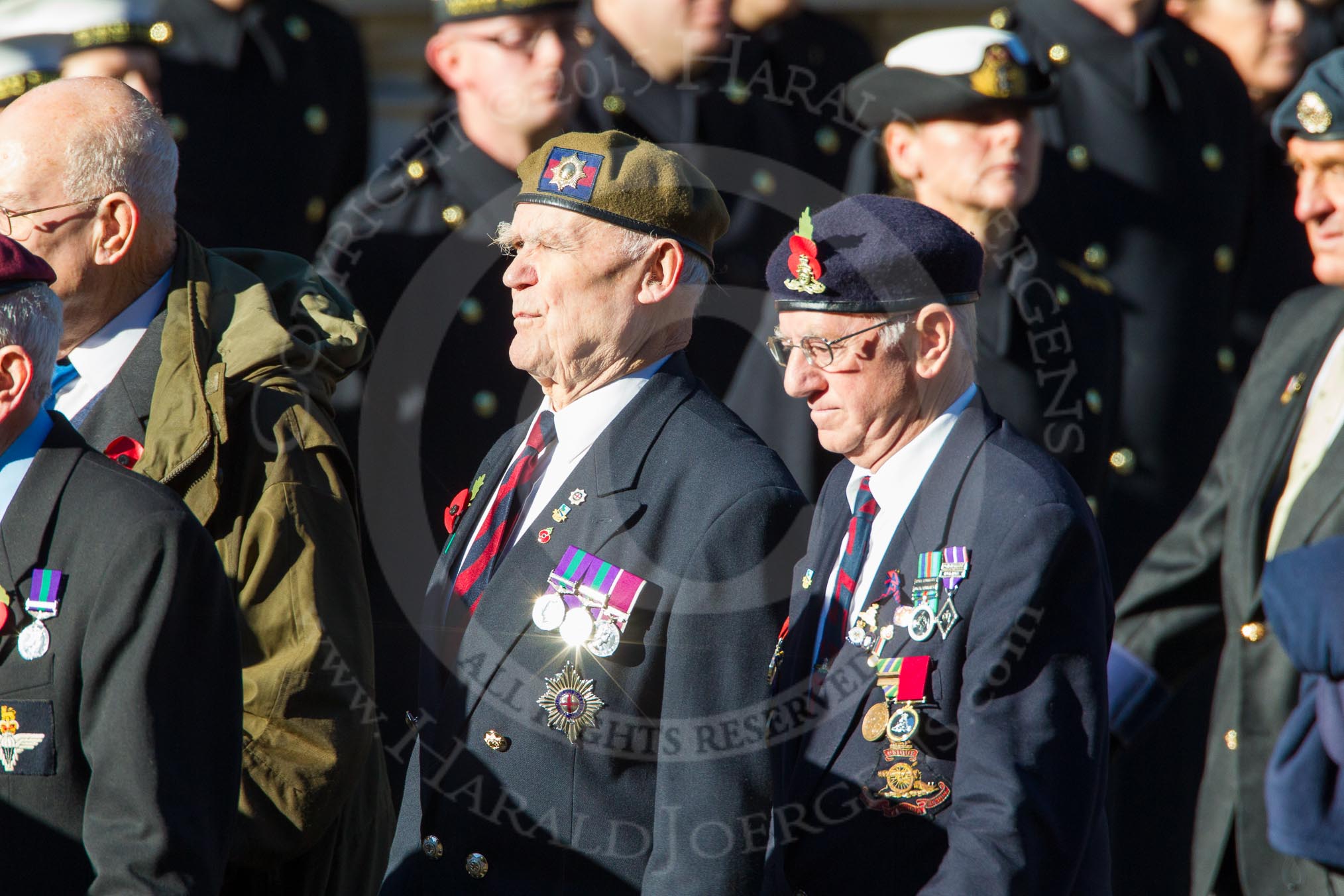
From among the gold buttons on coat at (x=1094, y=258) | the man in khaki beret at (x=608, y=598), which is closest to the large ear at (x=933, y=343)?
the man in khaki beret at (x=608, y=598)

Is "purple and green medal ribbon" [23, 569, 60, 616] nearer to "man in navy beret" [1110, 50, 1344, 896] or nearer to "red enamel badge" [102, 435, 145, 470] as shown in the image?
"red enamel badge" [102, 435, 145, 470]

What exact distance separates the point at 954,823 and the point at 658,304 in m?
1.06

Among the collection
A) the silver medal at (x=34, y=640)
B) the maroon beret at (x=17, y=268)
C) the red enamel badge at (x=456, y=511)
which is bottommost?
the red enamel badge at (x=456, y=511)

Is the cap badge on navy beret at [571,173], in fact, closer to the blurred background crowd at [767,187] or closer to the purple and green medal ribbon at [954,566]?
the purple and green medal ribbon at [954,566]

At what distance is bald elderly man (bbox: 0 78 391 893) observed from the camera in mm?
3340

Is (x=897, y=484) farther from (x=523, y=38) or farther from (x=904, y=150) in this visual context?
(x=523, y=38)

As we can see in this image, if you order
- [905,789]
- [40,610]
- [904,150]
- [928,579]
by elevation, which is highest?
[40,610]

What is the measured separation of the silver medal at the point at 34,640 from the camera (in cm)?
269

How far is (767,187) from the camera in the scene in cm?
542

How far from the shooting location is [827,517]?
3439 millimetres

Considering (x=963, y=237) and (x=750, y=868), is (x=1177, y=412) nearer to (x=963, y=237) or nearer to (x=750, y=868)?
(x=963, y=237)

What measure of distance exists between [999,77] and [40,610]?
299 centimetres

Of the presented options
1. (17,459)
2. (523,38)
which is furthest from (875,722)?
(523,38)

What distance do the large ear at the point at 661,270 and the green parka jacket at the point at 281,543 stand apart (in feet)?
2.31
